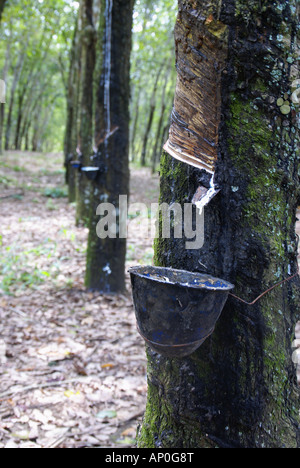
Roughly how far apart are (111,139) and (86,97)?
3467mm

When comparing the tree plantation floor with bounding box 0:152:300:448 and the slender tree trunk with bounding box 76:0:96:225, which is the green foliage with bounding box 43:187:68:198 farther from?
the tree plantation floor with bounding box 0:152:300:448

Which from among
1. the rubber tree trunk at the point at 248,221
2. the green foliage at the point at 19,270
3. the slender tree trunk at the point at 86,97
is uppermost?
the slender tree trunk at the point at 86,97

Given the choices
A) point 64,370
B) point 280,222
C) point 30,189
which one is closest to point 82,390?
point 64,370

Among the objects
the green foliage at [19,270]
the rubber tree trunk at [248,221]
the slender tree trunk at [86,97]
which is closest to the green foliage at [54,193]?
the slender tree trunk at [86,97]

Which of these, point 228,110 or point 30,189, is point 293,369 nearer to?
point 228,110

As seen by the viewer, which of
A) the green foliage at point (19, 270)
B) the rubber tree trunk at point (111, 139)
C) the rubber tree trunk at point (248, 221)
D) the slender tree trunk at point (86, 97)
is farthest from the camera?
the slender tree trunk at point (86, 97)

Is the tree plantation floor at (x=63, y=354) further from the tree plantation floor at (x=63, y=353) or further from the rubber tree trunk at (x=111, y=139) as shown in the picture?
the rubber tree trunk at (x=111, y=139)

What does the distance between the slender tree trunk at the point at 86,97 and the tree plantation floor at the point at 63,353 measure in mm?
1016

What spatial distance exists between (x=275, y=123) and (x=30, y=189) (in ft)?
38.0

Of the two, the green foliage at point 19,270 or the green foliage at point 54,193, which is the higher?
the green foliage at point 54,193

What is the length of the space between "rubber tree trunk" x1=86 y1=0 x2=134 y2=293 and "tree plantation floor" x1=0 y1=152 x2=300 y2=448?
327 millimetres

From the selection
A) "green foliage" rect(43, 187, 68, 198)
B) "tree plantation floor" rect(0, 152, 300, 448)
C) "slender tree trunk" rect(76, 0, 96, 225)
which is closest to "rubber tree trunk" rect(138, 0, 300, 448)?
"tree plantation floor" rect(0, 152, 300, 448)

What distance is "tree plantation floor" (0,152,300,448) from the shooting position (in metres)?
2.50

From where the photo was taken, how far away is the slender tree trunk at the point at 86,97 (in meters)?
6.97
